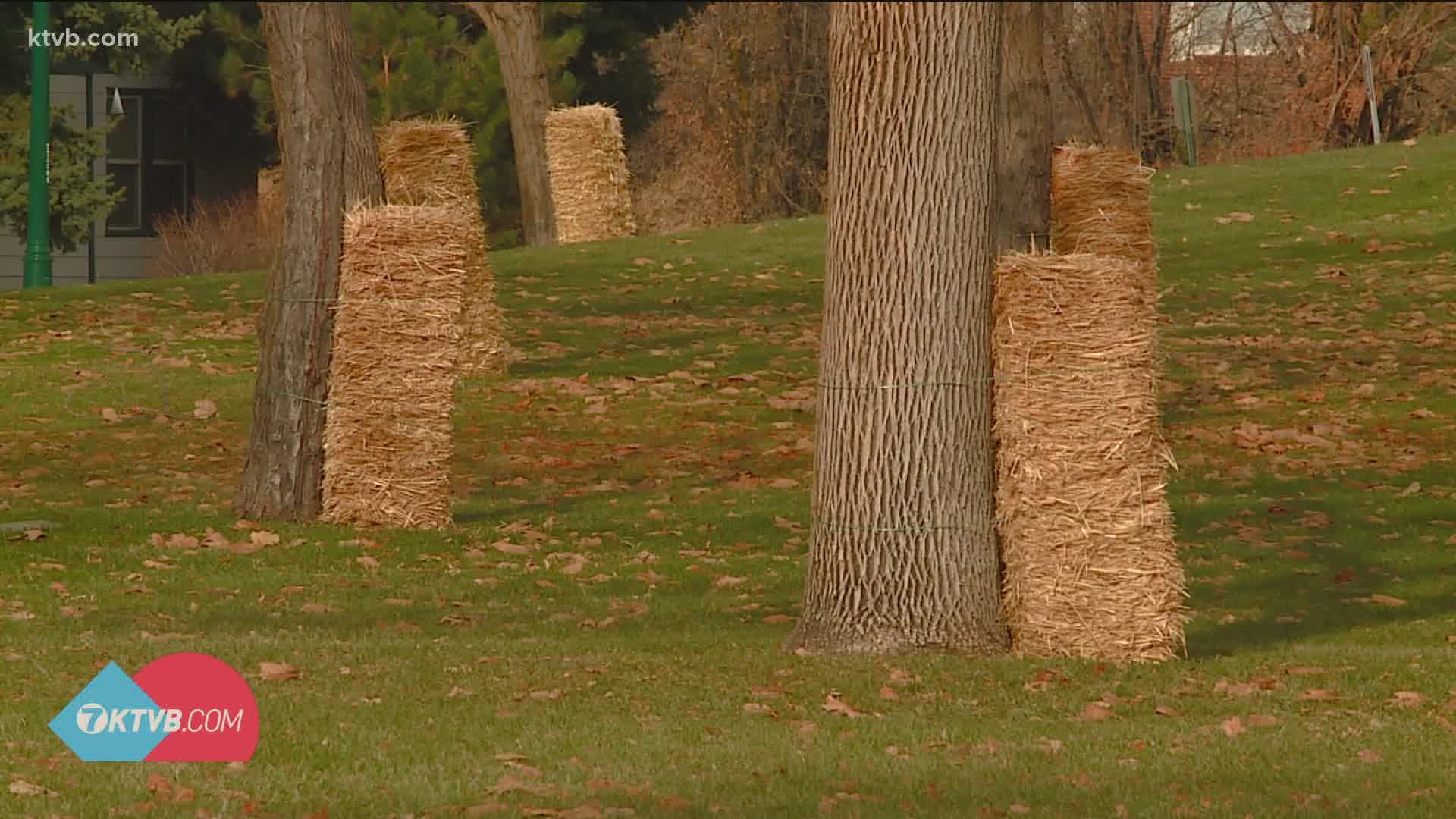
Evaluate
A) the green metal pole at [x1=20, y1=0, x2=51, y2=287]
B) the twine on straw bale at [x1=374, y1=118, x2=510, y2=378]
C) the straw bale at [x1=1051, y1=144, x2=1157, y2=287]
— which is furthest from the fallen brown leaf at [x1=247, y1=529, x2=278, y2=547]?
the green metal pole at [x1=20, y1=0, x2=51, y2=287]

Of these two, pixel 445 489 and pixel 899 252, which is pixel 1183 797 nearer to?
pixel 899 252

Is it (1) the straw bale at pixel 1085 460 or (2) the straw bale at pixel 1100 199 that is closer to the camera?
(1) the straw bale at pixel 1085 460

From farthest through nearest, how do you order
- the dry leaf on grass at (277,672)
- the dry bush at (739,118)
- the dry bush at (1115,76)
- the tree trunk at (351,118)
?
the dry bush at (739,118) → the dry bush at (1115,76) → the tree trunk at (351,118) → the dry leaf on grass at (277,672)

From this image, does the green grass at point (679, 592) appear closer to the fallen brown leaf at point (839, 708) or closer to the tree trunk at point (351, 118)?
the fallen brown leaf at point (839, 708)

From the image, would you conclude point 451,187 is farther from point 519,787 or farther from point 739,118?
point 739,118

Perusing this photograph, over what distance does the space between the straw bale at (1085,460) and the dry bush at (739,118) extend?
1247 inches

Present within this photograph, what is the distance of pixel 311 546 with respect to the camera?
11461 mm

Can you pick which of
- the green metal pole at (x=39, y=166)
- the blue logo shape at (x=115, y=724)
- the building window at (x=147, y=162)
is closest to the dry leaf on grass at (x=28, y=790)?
the blue logo shape at (x=115, y=724)

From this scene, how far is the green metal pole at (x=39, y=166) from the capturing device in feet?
80.9

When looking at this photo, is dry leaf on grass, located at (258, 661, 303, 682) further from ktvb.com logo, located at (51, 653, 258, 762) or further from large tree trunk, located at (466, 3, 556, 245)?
large tree trunk, located at (466, 3, 556, 245)

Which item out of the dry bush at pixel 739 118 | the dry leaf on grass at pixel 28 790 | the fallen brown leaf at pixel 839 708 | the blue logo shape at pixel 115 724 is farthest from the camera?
the dry bush at pixel 739 118

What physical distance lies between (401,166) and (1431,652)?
1210cm

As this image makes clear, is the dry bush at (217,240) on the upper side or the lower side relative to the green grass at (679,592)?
upper

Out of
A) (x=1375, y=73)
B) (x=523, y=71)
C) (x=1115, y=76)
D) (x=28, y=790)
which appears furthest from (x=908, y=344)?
(x=1375, y=73)
